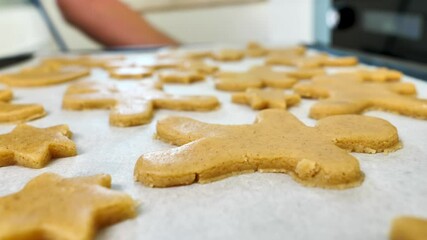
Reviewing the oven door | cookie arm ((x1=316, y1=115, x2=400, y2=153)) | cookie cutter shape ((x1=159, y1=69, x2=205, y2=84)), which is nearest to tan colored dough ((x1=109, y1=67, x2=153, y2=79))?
cookie cutter shape ((x1=159, y1=69, x2=205, y2=84))

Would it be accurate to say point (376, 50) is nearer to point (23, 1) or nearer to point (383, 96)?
point (383, 96)

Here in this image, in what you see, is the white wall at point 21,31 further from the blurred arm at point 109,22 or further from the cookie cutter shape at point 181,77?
the cookie cutter shape at point 181,77

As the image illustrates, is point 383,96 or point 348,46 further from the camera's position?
point 348,46

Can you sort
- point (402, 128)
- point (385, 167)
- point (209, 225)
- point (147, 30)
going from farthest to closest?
point (147, 30) < point (402, 128) < point (385, 167) < point (209, 225)

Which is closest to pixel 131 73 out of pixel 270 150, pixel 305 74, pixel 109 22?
pixel 305 74

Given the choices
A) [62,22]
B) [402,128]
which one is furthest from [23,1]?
[402,128]

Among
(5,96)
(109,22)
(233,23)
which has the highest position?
(5,96)

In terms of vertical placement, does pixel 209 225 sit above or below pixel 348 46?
above

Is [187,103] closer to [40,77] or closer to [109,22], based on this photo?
[40,77]
